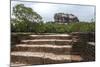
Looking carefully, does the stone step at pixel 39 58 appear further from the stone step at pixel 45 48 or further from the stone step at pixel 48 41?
the stone step at pixel 48 41

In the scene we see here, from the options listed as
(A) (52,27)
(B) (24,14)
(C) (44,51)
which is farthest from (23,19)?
(C) (44,51)

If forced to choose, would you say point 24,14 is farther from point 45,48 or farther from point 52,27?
point 45,48

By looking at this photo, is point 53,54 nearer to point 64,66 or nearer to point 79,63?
point 64,66

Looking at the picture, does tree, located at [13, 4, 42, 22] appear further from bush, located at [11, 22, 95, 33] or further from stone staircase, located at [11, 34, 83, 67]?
stone staircase, located at [11, 34, 83, 67]

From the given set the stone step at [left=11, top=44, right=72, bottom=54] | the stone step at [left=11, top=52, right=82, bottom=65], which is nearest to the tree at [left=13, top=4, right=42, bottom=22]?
the stone step at [left=11, top=44, right=72, bottom=54]

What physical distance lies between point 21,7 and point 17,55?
736 mm

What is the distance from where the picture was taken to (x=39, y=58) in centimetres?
295

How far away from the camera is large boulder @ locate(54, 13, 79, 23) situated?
304 centimetres

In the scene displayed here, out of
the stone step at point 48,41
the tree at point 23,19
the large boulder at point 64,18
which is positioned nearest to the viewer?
the tree at point 23,19

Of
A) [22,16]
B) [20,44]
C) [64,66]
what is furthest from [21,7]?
[64,66]

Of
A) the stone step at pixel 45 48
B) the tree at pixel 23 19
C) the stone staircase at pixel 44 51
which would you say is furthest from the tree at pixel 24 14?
the stone step at pixel 45 48

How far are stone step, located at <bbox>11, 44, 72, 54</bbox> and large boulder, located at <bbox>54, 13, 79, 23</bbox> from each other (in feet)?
1.41

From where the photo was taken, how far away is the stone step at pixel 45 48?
9.39 feet
